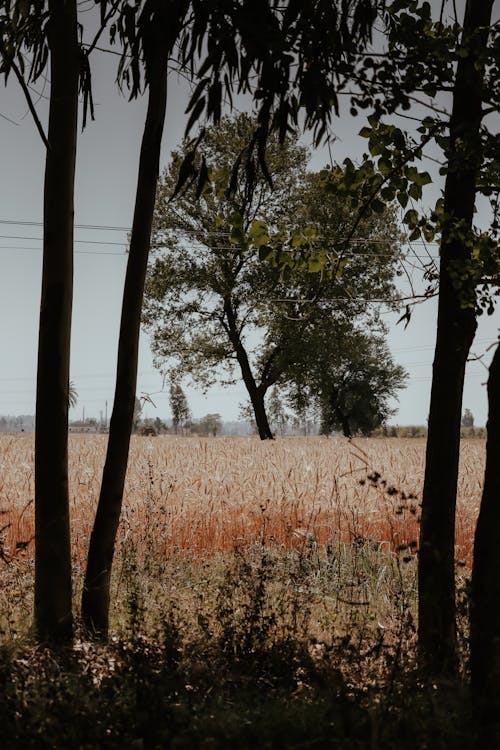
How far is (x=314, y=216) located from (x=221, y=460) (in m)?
18.7

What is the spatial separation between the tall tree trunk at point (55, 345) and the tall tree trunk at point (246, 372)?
27.0m

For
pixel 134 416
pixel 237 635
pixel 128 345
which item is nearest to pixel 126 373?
pixel 128 345

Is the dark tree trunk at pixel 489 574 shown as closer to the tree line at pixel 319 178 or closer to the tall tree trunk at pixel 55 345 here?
the tree line at pixel 319 178

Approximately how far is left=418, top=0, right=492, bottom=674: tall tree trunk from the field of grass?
18 centimetres

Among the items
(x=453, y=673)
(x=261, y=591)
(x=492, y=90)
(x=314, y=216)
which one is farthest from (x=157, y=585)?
(x=314, y=216)

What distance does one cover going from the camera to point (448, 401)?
4.70m

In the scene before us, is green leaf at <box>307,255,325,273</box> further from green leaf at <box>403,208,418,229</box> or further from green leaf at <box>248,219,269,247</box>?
green leaf at <box>403,208,418,229</box>

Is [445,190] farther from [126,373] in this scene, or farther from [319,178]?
[126,373]

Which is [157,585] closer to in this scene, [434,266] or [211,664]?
[211,664]

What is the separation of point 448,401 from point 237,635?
2.11 meters

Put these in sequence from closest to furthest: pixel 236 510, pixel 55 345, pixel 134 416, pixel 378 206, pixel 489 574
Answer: pixel 489 574, pixel 378 206, pixel 55 345, pixel 236 510, pixel 134 416

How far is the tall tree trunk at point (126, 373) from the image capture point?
5148mm

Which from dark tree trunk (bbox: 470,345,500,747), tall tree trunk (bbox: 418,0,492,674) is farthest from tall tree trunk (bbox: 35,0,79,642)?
dark tree trunk (bbox: 470,345,500,747)

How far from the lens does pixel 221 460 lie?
13180mm
